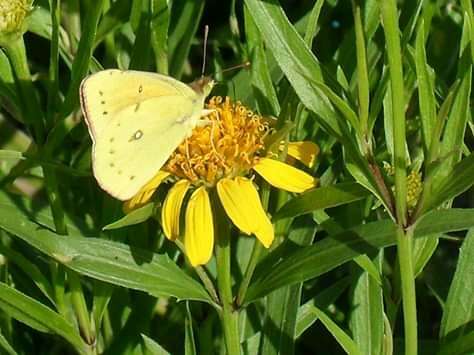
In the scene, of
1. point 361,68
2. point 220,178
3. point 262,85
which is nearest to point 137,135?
point 220,178

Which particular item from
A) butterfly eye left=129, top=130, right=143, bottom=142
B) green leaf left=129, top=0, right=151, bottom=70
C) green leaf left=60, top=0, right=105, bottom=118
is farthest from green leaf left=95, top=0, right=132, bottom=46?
butterfly eye left=129, top=130, right=143, bottom=142

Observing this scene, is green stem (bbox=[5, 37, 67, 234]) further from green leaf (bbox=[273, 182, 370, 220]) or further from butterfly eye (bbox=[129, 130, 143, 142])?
green leaf (bbox=[273, 182, 370, 220])

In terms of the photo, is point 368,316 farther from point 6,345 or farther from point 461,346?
point 6,345

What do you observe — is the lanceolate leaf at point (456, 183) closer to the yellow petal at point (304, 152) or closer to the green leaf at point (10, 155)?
the yellow petal at point (304, 152)

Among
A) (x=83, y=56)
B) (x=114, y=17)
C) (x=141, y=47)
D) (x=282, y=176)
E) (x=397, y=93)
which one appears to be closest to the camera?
(x=397, y=93)

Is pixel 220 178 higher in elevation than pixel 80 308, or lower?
higher

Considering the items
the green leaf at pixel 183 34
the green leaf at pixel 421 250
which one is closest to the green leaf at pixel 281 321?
the green leaf at pixel 421 250

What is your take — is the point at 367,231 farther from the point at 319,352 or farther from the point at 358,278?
the point at 319,352
